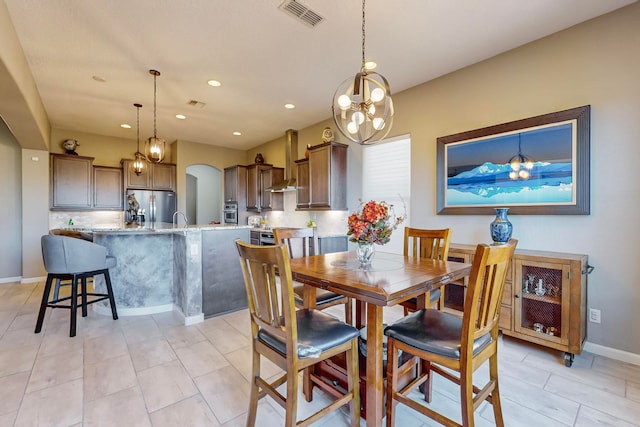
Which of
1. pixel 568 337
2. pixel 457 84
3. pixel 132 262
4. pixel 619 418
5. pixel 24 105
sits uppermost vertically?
pixel 457 84

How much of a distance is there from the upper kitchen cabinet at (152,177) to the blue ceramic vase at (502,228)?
20.8ft

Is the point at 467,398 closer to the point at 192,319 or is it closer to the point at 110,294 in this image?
the point at 192,319

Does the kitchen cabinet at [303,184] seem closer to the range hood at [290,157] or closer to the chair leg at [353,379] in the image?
the range hood at [290,157]

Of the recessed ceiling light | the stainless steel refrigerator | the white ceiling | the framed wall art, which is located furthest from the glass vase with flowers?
the stainless steel refrigerator

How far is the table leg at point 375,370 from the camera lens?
4.69 ft

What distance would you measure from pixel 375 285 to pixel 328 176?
3347mm

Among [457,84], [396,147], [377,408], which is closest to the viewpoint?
[377,408]

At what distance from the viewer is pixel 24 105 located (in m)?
3.20

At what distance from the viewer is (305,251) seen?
2523 millimetres

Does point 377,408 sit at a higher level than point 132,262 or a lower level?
lower

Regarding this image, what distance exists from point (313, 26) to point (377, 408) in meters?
2.95

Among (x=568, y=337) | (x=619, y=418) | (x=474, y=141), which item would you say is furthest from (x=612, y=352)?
(x=474, y=141)

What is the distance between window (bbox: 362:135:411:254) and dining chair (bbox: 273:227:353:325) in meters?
1.94

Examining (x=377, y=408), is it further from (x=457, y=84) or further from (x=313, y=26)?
(x=457, y=84)
